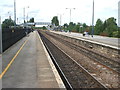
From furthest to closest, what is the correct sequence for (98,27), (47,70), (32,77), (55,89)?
(98,27)
(47,70)
(32,77)
(55,89)

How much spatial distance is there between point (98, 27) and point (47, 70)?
84041mm

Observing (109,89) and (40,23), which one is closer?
(109,89)

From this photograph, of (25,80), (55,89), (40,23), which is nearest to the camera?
(55,89)

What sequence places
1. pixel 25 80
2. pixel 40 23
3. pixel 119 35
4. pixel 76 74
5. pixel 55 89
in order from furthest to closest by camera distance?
pixel 40 23 → pixel 119 35 → pixel 76 74 → pixel 25 80 → pixel 55 89

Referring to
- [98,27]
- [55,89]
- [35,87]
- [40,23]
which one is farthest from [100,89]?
[40,23]

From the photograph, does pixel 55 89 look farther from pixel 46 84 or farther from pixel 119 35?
pixel 119 35

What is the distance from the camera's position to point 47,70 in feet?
34.7

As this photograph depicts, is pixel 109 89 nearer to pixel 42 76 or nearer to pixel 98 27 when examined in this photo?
pixel 42 76

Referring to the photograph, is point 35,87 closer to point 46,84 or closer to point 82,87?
point 46,84

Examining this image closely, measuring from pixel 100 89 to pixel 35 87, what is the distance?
2.89m

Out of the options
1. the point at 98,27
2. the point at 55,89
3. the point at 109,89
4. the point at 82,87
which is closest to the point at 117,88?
the point at 109,89

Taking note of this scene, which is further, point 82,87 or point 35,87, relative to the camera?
point 82,87

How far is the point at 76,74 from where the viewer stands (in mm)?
11789

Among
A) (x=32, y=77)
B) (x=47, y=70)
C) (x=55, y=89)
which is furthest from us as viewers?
(x=47, y=70)
